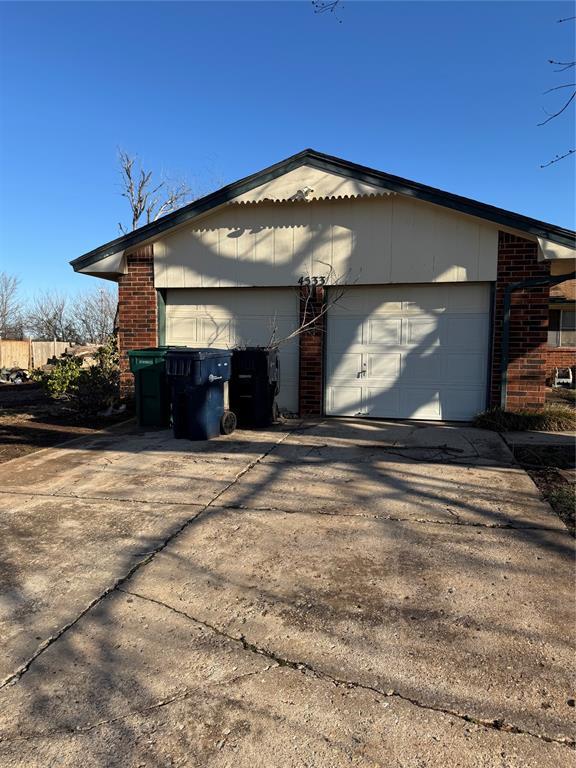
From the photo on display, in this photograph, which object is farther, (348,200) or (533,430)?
(348,200)

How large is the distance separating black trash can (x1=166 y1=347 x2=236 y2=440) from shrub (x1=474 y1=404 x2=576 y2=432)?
14.4ft

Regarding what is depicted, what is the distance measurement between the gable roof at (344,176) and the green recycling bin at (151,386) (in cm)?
255

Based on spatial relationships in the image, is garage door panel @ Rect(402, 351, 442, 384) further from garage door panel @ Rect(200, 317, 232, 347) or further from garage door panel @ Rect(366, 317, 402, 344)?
garage door panel @ Rect(200, 317, 232, 347)

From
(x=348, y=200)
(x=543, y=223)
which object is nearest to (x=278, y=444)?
(x=348, y=200)

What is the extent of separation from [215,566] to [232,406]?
5254 mm

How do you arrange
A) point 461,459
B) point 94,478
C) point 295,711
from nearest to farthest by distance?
point 295,711 < point 94,478 < point 461,459

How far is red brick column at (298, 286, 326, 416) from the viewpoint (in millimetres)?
9695

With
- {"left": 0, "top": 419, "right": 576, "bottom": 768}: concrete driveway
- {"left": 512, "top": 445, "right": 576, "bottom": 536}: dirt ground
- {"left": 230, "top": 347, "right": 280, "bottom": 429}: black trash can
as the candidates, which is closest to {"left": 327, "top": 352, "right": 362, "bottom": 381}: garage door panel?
{"left": 230, "top": 347, "right": 280, "bottom": 429}: black trash can

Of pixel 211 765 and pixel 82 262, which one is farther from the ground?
pixel 82 262

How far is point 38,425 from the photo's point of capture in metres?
9.33

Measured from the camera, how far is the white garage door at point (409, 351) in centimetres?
922

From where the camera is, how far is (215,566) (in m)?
3.55

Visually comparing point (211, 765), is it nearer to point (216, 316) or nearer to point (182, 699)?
point (182, 699)

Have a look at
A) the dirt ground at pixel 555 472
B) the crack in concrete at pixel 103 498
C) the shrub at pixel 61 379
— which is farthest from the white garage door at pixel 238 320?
the crack in concrete at pixel 103 498
